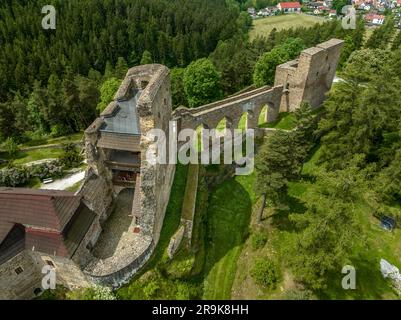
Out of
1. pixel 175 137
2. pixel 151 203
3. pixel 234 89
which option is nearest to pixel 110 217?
pixel 151 203

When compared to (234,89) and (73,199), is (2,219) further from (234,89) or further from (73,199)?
(234,89)

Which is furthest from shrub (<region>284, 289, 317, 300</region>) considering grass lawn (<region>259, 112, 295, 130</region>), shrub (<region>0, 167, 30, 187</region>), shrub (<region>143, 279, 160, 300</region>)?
shrub (<region>0, 167, 30, 187</region>)

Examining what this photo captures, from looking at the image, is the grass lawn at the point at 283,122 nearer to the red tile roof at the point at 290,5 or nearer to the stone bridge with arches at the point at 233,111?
the stone bridge with arches at the point at 233,111

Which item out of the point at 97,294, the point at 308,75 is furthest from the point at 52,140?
the point at 308,75

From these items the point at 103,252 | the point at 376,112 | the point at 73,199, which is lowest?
the point at 103,252

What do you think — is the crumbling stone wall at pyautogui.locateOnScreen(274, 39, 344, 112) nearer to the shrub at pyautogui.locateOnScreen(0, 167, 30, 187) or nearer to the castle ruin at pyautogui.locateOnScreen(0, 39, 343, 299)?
the castle ruin at pyautogui.locateOnScreen(0, 39, 343, 299)
